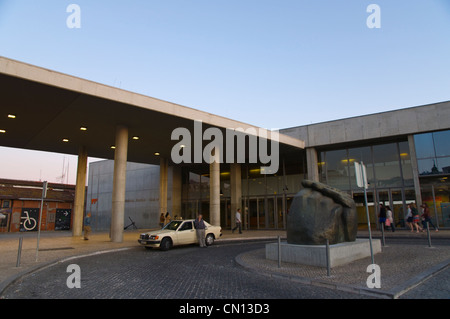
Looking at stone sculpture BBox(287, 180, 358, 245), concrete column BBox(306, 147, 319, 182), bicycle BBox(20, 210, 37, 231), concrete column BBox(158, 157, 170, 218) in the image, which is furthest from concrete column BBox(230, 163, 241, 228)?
bicycle BBox(20, 210, 37, 231)

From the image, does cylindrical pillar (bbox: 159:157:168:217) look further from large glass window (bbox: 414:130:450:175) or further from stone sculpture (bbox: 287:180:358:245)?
large glass window (bbox: 414:130:450:175)

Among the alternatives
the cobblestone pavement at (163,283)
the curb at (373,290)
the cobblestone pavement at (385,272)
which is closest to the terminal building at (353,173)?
the cobblestone pavement at (385,272)

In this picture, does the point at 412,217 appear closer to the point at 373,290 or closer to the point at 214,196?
the point at 214,196

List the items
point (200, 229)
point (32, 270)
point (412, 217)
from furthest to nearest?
point (412, 217) < point (200, 229) < point (32, 270)

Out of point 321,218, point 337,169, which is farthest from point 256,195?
point 321,218

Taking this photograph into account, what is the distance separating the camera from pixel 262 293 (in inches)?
248

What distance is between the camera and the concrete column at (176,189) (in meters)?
32.8

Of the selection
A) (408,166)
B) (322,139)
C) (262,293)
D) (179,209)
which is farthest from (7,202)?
(408,166)

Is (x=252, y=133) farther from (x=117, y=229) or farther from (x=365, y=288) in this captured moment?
(x=365, y=288)

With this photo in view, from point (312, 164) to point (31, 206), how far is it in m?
29.2

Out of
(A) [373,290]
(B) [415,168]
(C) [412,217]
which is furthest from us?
(B) [415,168]

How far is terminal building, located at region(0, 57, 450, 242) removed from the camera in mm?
15141

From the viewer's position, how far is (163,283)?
7348 millimetres
